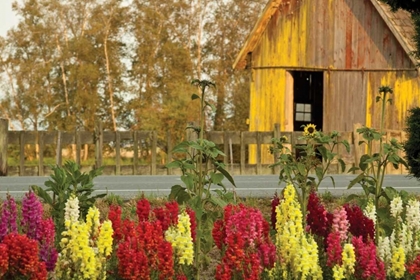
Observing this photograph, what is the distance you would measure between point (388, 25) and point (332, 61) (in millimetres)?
2331

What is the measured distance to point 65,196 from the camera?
838 centimetres

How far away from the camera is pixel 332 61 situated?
27.0 m

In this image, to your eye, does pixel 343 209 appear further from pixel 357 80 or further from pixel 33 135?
pixel 357 80

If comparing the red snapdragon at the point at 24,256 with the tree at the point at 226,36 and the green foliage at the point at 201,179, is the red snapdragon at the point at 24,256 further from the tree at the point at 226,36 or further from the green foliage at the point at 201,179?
the tree at the point at 226,36

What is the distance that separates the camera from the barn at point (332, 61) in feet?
87.1

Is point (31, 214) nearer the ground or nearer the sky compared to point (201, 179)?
nearer the ground

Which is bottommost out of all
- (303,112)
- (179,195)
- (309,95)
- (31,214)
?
(31,214)

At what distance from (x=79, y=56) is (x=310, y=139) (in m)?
38.0

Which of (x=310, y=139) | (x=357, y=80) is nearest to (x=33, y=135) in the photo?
(x=357, y=80)

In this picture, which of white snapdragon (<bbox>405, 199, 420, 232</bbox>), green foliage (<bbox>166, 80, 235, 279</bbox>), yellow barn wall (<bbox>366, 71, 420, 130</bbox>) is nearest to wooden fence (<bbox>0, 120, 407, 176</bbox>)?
yellow barn wall (<bbox>366, 71, 420, 130</bbox>)

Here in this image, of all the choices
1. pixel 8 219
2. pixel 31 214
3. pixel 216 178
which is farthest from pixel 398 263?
pixel 8 219

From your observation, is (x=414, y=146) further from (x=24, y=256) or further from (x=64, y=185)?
(x=24, y=256)

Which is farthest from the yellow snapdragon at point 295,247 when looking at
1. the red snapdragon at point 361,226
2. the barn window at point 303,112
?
the barn window at point 303,112

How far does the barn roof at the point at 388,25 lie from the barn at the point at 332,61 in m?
0.03
